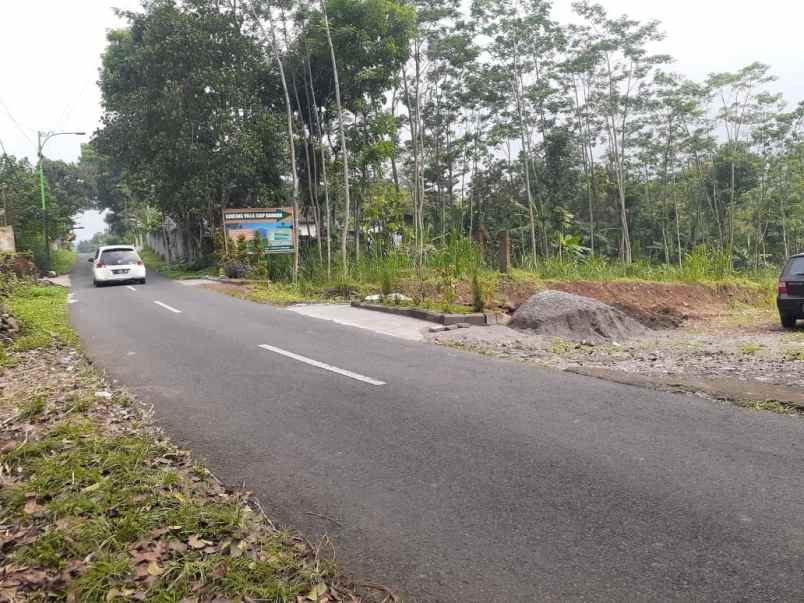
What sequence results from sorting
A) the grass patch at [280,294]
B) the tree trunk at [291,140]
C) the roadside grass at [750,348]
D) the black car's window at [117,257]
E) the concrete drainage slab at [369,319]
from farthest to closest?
1. the black car's window at [117,257]
2. the tree trunk at [291,140]
3. the grass patch at [280,294]
4. the concrete drainage slab at [369,319]
5. the roadside grass at [750,348]

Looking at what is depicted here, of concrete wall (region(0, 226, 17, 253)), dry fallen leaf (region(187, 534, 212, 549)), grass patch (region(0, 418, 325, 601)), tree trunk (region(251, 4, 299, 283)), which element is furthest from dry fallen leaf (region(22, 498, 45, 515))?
concrete wall (region(0, 226, 17, 253))

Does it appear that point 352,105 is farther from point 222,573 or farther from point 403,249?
point 222,573

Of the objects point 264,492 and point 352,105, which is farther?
point 352,105

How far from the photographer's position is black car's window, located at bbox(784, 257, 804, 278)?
36.6 feet

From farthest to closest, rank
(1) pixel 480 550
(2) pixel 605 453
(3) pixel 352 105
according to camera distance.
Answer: (3) pixel 352 105, (2) pixel 605 453, (1) pixel 480 550

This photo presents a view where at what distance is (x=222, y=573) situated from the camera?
2.81 metres

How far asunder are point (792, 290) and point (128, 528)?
1208 cm

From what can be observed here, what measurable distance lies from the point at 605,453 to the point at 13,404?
5.22m

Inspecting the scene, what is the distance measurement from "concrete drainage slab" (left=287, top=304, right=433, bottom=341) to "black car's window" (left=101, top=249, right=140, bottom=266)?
1138 centimetres

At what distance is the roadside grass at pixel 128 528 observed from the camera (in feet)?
8.88

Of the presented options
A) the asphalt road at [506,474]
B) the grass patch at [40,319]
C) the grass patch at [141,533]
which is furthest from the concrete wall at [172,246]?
the grass patch at [141,533]

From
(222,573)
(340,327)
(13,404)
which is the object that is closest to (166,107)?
(340,327)

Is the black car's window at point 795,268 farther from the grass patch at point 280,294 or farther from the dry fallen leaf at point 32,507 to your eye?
the dry fallen leaf at point 32,507

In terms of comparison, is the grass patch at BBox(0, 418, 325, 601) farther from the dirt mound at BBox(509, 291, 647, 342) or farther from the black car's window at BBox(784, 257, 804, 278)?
the black car's window at BBox(784, 257, 804, 278)
